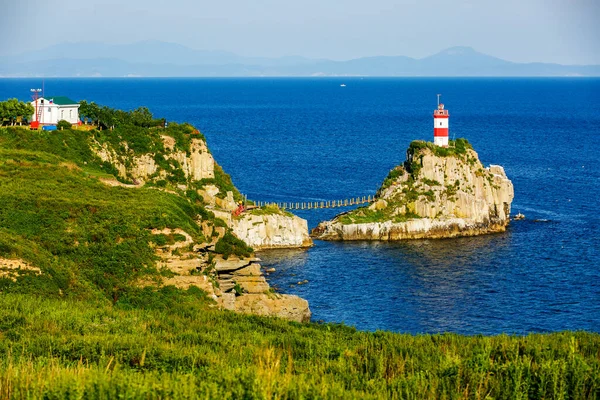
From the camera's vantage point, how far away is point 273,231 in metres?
89.0

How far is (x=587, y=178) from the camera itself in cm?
12675

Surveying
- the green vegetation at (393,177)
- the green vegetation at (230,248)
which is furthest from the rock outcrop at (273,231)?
the green vegetation at (230,248)

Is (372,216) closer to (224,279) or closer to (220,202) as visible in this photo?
(220,202)

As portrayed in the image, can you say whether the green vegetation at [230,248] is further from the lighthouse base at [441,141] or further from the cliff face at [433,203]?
the lighthouse base at [441,141]

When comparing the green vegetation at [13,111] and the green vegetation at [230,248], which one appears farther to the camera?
the green vegetation at [13,111]

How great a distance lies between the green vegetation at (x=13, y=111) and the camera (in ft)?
307

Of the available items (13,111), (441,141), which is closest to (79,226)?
(13,111)

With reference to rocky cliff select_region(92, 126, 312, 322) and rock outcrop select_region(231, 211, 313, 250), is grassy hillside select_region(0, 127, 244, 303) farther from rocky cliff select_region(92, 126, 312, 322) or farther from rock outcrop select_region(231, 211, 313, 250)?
rock outcrop select_region(231, 211, 313, 250)

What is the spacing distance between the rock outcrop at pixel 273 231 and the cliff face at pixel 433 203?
4.11m

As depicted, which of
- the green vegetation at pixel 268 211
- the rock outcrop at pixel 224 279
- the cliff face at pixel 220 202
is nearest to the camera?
the rock outcrop at pixel 224 279

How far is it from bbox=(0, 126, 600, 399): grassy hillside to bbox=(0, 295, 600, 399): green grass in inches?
2.9

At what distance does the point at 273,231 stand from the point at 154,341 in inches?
1976

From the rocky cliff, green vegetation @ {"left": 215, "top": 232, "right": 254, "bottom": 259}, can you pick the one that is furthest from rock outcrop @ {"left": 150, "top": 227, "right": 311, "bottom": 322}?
the rocky cliff

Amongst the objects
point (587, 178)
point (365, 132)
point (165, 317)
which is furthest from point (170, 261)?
point (365, 132)
